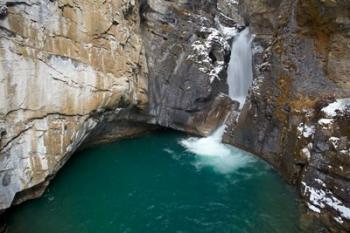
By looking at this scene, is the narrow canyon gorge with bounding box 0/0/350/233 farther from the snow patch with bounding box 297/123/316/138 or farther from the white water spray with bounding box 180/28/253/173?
the white water spray with bounding box 180/28/253/173

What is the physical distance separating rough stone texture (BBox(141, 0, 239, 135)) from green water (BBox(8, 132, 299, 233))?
3508 millimetres

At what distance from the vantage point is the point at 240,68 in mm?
22797

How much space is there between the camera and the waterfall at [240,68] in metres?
22.0

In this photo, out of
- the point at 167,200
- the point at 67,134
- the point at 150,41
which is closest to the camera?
the point at 167,200

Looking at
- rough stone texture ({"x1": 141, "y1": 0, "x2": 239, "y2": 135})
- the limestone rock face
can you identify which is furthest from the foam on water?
the limestone rock face

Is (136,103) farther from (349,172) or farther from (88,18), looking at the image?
(349,172)

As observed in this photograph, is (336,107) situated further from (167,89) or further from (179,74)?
(167,89)

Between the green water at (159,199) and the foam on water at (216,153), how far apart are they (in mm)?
145

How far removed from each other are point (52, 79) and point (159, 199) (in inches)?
241

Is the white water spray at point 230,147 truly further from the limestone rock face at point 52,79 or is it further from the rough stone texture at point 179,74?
the limestone rock face at point 52,79

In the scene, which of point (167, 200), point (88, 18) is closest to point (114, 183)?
point (167, 200)

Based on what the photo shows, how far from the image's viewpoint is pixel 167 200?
12.5 metres

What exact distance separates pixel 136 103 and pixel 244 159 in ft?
21.3

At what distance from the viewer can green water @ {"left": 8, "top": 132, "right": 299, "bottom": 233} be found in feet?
35.8
